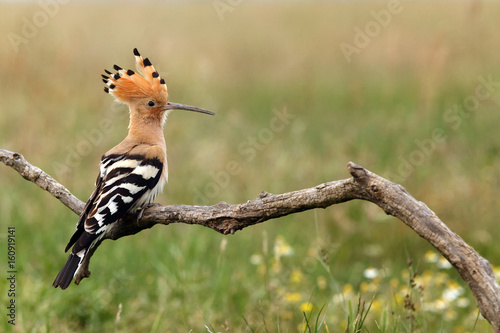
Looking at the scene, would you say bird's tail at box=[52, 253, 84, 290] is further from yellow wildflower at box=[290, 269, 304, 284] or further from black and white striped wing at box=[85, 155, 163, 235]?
yellow wildflower at box=[290, 269, 304, 284]

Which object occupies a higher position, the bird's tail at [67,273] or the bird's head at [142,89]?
the bird's head at [142,89]

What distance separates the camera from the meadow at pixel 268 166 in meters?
3.30

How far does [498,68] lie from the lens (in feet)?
26.6

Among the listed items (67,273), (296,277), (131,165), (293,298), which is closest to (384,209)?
(67,273)

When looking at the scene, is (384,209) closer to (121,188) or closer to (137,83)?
(121,188)

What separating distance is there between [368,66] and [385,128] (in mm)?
3405

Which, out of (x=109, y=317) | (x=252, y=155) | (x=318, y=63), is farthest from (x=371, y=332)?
(x=318, y=63)

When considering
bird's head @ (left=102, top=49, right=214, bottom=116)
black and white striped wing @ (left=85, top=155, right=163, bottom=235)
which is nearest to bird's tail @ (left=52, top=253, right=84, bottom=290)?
black and white striped wing @ (left=85, top=155, right=163, bottom=235)

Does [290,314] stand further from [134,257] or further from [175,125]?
[175,125]

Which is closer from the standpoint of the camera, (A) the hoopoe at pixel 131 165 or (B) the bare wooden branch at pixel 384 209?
(B) the bare wooden branch at pixel 384 209

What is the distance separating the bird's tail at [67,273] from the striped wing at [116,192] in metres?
0.06

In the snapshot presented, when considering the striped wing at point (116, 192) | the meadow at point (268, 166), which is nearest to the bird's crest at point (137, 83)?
the striped wing at point (116, 192)

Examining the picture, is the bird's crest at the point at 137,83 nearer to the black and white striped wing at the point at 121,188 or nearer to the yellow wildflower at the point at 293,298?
the black and white striped wing at the point at 121,188

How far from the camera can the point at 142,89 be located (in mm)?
2805
